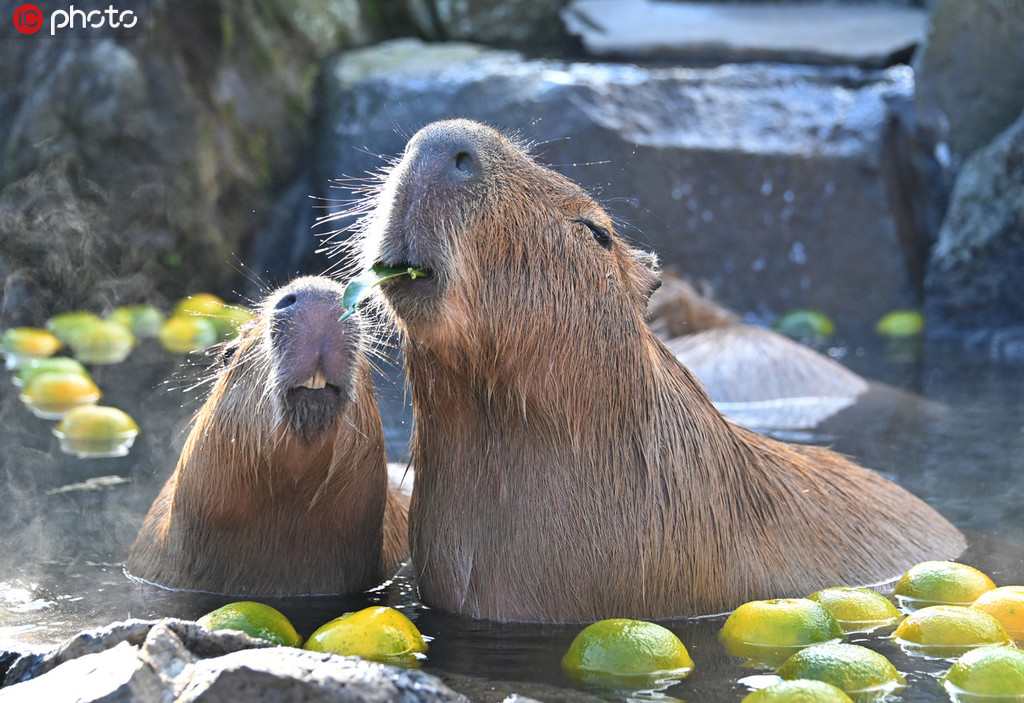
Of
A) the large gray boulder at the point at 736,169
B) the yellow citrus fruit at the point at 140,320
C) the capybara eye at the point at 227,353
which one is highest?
the large gray boulder at the point at 736,169

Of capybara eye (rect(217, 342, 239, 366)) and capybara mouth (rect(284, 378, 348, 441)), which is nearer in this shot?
capybara mouth (rect(284, 378, 348, 441))

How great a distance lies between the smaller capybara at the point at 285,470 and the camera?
3346 millimetres

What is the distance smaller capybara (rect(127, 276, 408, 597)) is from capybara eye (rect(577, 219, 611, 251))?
2.28ft

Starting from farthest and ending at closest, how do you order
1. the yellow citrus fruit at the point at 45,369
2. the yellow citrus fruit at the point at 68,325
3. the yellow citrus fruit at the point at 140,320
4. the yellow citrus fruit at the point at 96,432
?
the yellow citrus fruit at the point at 140,320 < the yellow citrus fruit at the point at 68,325 < the yellow citrus fruit at the point at 45,369 < the yellow citrus fruit at the point at 96,432

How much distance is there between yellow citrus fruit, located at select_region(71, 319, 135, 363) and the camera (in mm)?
7754

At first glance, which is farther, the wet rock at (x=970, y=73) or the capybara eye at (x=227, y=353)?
the wet rock at (x=970, y=73)

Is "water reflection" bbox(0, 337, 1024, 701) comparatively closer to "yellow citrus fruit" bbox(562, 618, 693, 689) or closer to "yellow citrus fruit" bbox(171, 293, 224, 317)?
"yellow citrus fruit" bbox(562, 618, 693, 689)

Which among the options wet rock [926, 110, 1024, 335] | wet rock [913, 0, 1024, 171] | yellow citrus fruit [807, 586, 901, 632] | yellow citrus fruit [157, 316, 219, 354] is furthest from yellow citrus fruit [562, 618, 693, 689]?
wet rock [913, 0, 1024, 171]

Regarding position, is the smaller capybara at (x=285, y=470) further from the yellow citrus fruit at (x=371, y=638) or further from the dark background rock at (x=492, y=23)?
the dark background rock at (x=492, y=23)

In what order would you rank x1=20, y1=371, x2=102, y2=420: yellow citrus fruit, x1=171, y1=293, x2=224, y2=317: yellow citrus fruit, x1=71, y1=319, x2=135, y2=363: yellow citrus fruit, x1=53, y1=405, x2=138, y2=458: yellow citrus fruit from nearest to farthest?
1. x1=53, y1=405, x2=138, y2=458: yellow citrus fruit
2. x1=20, y1=371, x2=102, y2=420: yellow citrus fruit
3. x1=71, y1=319, x2=135, y2=363: yellow citrus fruit
4. x1=171, y1=293, x2=224, y2=317: yellow citrus fruit

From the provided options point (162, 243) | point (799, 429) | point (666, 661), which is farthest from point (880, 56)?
point (666, 661)

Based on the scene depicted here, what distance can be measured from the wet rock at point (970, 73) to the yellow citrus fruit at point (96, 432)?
6640 mm

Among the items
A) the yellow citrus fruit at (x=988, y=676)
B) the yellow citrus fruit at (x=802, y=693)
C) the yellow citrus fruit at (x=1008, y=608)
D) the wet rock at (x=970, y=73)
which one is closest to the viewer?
the yellow citrus fruit at (x=802, y=693)

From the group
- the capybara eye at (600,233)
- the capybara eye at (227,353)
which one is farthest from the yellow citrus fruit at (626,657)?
the capybara eye at (227,353)
